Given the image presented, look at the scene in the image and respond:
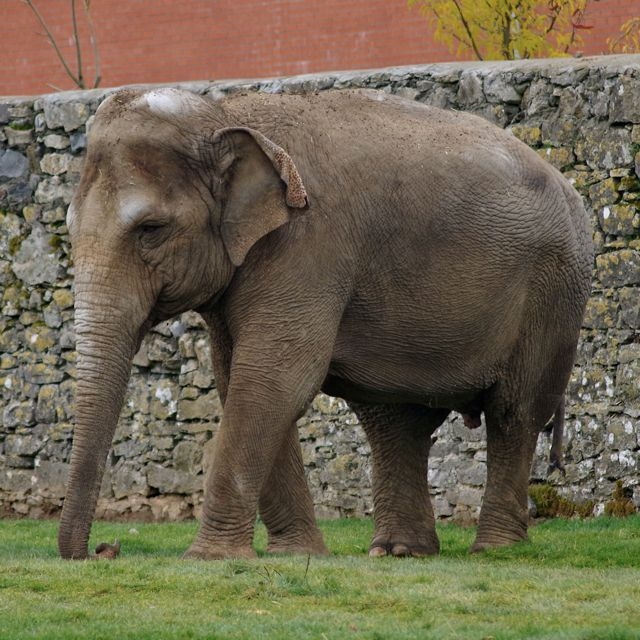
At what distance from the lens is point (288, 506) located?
10.9 m

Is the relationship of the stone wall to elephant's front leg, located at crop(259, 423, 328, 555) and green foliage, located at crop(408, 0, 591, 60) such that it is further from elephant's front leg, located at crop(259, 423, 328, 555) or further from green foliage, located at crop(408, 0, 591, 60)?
green foliage, located at crop(408, 0, 591, 60)

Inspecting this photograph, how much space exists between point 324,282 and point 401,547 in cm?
220

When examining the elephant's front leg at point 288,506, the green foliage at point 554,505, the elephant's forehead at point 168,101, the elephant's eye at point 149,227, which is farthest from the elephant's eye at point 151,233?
the green foliage at point 554,505

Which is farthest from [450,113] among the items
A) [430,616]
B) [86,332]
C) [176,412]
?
[176,412]

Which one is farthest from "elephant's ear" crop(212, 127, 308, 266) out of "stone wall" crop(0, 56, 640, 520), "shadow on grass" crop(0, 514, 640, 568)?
"stone wall" crop(0, 56, 640, 520)

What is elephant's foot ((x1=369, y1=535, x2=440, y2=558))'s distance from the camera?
11.4 m

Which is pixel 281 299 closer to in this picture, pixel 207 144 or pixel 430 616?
pixel 207 144

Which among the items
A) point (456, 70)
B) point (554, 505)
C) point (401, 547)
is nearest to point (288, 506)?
point (401, 547)

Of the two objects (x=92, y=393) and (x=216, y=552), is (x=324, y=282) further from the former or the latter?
(x=216, y=552)

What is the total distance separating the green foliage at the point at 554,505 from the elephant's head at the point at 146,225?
194 inches

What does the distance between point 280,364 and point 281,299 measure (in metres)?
0.36

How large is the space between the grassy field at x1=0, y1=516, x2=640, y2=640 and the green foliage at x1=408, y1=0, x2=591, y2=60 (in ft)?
30.8

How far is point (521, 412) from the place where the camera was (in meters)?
11.4

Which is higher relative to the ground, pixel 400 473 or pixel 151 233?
pixel 151 233
